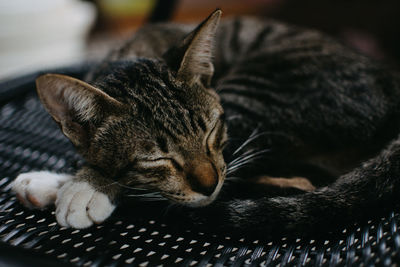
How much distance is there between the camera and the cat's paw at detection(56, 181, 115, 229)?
78cm

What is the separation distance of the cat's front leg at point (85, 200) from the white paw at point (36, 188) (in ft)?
0.13

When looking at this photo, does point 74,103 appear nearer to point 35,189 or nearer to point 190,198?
point 35,189

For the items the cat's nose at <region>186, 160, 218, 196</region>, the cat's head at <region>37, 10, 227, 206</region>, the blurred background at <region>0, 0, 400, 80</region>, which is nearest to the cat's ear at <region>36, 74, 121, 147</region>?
the cat's head at <region>37, 10, 227, 206</region>

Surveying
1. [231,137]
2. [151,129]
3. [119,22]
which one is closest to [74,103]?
[151,129]

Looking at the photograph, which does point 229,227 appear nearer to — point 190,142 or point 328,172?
point 190,142

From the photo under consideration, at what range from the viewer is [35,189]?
0.84 metres

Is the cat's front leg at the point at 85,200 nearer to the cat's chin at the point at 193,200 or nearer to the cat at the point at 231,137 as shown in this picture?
the cat at the point at 231,137

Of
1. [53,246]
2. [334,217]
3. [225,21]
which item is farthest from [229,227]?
[225,21]

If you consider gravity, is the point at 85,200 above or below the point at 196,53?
below

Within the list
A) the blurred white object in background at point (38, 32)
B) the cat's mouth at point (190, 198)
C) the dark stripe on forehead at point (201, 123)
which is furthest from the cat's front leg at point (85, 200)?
the blurred white object in background at point (38, 32)

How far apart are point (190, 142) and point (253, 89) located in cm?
39

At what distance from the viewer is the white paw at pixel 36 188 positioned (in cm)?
84

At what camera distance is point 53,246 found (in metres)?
0.71

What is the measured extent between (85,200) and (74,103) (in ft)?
0.74
